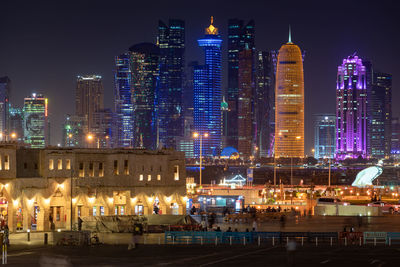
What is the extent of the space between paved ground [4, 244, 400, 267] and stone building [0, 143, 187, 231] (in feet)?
45.7

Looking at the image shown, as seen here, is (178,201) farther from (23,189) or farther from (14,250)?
(14,250)

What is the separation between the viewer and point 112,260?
42812 mm

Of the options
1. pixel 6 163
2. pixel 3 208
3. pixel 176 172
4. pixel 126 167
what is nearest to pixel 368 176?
pixel 176 172

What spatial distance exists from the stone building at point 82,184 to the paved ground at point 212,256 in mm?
13927

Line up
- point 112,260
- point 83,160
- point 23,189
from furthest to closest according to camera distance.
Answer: point 83,160
point 23,189
point 112,260

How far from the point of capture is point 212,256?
4434 centimetres

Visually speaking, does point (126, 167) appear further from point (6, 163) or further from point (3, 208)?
point (6, 163)

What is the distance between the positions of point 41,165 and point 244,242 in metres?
24.9

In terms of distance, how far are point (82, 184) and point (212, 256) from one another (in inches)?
1117

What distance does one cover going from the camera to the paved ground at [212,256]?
40.7 meters

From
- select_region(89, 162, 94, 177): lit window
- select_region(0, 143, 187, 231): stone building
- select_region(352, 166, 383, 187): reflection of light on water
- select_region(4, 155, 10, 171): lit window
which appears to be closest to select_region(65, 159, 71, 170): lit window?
select_region(0, 143, 187, 231): stone building

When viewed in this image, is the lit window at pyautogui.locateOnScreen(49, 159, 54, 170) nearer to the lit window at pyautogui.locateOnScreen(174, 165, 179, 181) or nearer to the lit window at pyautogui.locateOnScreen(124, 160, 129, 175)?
the lit window at pyautogui.locateOnScreen(124, 160, 129, 175)

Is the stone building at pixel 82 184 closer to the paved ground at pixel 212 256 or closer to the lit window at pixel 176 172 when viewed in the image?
the lit window at pixel 176 172

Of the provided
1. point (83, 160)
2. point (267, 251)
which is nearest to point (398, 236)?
point (267, 251)
